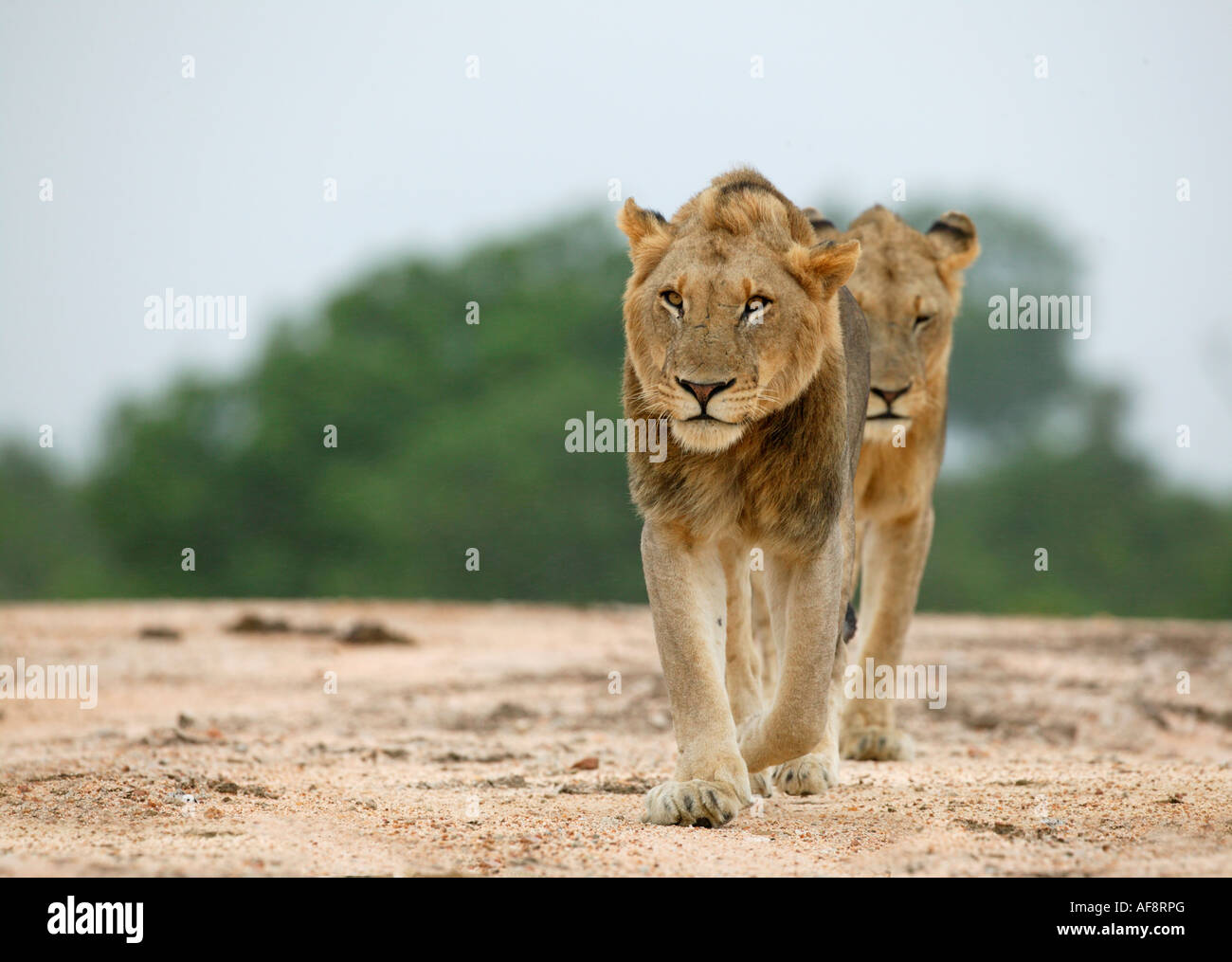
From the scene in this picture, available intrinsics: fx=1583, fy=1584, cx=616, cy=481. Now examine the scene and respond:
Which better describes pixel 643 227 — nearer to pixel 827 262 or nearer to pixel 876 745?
pixel 827 262

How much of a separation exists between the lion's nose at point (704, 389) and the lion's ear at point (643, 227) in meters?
0.72

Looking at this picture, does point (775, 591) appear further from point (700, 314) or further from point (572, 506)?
point (572, 506)

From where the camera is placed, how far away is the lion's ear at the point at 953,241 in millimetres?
7875

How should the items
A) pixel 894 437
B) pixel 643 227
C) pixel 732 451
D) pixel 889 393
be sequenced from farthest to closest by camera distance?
pixel 894 437 → pixel 889 393 → pixel 643 227 → pixel 732 451

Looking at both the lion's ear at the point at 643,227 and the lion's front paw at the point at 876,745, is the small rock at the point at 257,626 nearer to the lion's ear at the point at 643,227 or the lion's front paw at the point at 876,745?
the lion's front paw at the point at 876,745

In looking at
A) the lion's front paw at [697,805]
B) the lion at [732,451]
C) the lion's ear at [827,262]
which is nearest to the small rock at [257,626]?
the lion at [732,451]

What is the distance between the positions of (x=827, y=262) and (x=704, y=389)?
75 centimetres

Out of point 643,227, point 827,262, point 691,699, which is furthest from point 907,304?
point 691,699

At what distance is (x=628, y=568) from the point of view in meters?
30.8

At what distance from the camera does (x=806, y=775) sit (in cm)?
594

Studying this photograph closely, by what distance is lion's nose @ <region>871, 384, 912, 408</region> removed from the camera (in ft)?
23.4

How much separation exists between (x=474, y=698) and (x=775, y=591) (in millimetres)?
4481

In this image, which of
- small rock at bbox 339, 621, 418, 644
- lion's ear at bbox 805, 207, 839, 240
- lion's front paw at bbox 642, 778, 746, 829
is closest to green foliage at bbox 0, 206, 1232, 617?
small rock at bbox 339, 621, 418, 644
